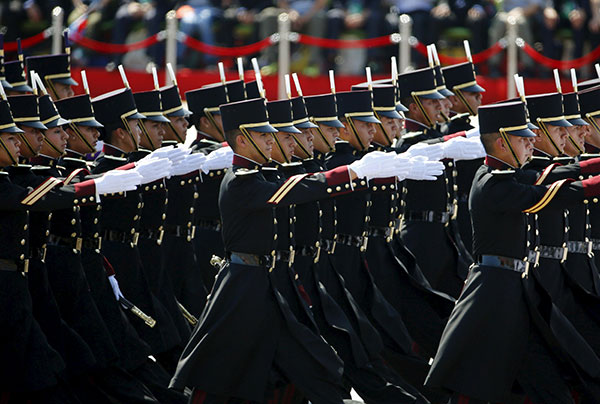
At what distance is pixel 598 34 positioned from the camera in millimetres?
15656

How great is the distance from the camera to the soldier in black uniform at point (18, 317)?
6215mm

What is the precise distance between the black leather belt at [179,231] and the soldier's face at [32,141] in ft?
4.91

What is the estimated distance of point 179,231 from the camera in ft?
26.6

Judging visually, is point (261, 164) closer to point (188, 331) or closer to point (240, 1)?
point (188, 331)

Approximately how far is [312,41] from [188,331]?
837cm

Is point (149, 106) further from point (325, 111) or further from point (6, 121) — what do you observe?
point (6, 121)

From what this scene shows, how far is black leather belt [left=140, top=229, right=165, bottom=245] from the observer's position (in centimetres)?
771

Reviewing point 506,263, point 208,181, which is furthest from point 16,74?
point 506,263

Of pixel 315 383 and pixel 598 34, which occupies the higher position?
pixel 598 34

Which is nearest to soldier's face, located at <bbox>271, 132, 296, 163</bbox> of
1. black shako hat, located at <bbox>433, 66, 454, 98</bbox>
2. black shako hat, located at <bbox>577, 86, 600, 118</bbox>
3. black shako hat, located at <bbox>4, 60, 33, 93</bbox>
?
black shako hat, located at <bbox>577, 86, 600, 118</bbox>

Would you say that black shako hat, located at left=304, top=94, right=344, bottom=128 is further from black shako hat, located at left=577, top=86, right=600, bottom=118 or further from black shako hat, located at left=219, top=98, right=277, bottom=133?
black shako hat, located at left=577, top=86, right=600, bottom=118

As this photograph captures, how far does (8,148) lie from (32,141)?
16.5 inches

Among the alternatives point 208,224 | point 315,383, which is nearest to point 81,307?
point 315,383

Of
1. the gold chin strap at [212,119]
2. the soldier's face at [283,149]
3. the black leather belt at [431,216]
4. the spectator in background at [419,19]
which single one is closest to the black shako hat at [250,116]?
the soldier's face at [283,149]
